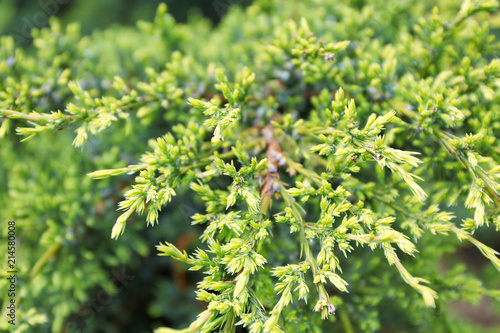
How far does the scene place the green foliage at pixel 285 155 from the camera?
118 cm

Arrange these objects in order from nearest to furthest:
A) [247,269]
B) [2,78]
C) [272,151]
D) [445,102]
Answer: [247,269], [445,102], [272,151], [2,78]

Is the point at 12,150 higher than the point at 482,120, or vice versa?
the point at 482,120

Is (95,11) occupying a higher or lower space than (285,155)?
lower

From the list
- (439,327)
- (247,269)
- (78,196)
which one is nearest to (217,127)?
(247,269)

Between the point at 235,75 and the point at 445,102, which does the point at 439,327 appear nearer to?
the point at 445,102

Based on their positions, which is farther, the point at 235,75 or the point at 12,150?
the point at 12,150

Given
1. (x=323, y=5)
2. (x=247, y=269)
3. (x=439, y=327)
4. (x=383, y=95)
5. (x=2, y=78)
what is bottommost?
(x=439, y=327)

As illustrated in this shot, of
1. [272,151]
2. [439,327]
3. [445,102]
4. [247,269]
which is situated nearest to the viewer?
[247,269]

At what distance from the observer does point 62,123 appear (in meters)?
1.37

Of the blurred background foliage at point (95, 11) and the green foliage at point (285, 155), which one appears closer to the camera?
the green foliage at point (285, 155)

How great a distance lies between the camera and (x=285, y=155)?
146 centimetres

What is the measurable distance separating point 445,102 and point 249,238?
90cm

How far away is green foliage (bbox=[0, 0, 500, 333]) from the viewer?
46.4 inches

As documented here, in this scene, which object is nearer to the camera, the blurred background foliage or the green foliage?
the green foliage
